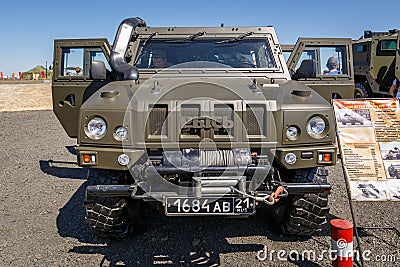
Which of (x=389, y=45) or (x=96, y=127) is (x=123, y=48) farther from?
(x=389, y=45)

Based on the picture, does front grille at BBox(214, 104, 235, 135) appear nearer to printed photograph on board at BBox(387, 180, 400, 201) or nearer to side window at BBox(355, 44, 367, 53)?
printed photograph on board at BBox(387, 180, 400, 201)

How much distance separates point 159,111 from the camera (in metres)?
3.37

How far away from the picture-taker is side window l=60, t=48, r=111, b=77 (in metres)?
4.82

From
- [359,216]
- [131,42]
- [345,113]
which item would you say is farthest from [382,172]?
[131,42]

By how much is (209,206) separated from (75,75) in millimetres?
2575

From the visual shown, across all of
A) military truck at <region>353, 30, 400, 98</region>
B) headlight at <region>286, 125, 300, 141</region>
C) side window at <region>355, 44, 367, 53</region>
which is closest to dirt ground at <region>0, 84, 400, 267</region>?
headlight at <region>286, 125, 300, 141</region>

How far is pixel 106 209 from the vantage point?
3748 mm

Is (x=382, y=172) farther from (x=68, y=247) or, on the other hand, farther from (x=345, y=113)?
(x=68, y=247)

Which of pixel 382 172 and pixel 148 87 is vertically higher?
pixel 148 87

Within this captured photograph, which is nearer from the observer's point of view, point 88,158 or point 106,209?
point 88,158

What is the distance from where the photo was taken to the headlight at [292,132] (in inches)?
131

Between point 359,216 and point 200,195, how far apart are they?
243cm

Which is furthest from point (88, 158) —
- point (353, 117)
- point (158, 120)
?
point (353, 117)

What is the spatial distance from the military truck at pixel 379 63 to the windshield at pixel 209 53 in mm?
8086
